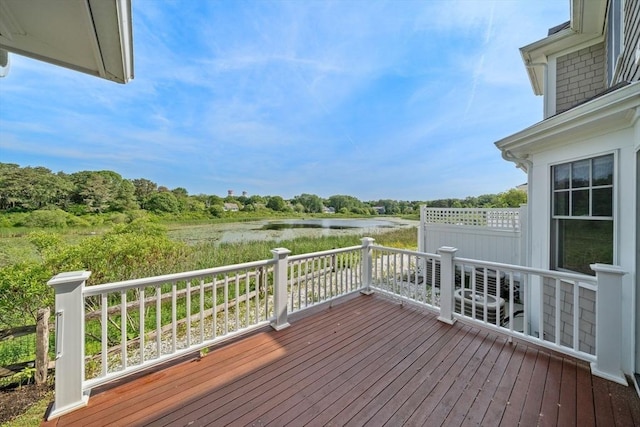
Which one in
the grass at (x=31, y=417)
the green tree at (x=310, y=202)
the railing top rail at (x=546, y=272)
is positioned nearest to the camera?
the grass at (x=31, y=417)

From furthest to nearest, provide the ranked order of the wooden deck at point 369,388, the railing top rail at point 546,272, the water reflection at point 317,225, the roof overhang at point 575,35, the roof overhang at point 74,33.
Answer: the water reflection at point 317,225 → the roof overhang at point 575,35 → the railing top rail at point 546,272 → the wooden deck at point 369,388 → the roof overhang at point 74,33

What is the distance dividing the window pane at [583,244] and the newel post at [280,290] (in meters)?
3.47

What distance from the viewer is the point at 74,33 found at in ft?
4.52

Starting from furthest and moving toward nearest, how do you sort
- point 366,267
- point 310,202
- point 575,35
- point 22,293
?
point 310,202, point 366,267, point 575,35, point 22,293

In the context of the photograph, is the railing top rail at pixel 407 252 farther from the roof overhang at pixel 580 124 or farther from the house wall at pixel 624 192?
the roof overhang at pixel 580 124

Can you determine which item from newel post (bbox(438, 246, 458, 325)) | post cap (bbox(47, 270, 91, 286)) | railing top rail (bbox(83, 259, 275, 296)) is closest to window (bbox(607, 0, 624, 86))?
newel post (bbox(438, 246, 458, 325))

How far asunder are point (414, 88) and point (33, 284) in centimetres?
1272

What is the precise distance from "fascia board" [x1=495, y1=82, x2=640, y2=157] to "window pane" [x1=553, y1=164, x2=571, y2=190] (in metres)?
0.32

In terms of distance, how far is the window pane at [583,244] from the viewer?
259 centimetres

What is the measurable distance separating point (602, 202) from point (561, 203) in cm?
53

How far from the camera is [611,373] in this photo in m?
2.12

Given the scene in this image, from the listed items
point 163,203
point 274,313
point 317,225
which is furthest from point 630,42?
point 317,225

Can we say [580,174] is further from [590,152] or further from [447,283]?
[447,283]

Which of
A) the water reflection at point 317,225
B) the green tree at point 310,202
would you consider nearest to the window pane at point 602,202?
the water reflection at point 317,225
